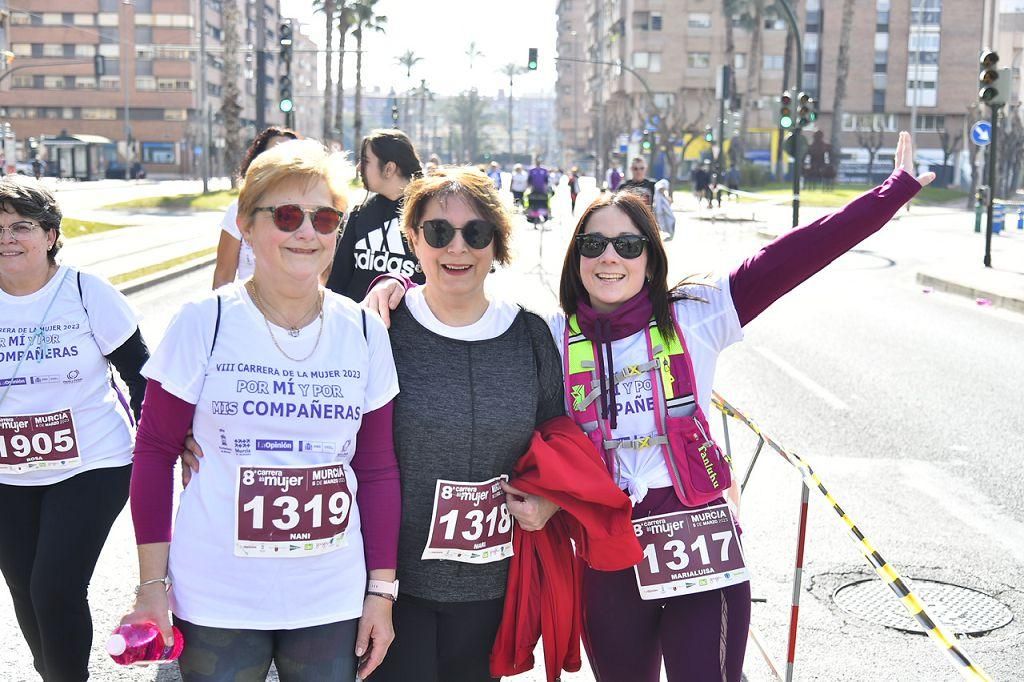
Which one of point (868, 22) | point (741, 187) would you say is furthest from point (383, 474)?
point (868, 22)

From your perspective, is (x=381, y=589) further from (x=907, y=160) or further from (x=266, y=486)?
(x=907, y=160)

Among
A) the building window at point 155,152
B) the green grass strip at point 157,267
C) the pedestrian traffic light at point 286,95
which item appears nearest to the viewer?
the green grass strip at point 157,267

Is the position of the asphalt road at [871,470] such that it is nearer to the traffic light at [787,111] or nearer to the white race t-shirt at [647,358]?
the white race t-shirt at [647,358]

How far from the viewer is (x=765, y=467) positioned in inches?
298

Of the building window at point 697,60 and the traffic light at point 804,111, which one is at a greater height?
the building window at point 697,60

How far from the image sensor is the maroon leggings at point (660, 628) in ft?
9.77

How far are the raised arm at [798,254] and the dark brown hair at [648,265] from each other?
0.51 ft

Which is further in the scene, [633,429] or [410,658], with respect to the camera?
[633,429]

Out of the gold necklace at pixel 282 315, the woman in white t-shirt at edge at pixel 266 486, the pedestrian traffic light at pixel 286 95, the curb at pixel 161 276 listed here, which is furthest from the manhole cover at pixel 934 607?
the pedestrian traffic light at pixel 286 95

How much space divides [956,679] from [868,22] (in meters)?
100

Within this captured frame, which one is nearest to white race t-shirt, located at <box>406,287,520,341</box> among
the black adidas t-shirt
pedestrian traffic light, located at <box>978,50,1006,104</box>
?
the black adidas t-shirt

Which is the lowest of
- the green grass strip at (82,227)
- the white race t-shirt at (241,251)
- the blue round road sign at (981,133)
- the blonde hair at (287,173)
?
the green grass strip at (82,227)

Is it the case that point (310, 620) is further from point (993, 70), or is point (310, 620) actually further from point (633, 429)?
point (993, 70)

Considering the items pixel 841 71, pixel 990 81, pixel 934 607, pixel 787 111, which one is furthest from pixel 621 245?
pixel 841 71
